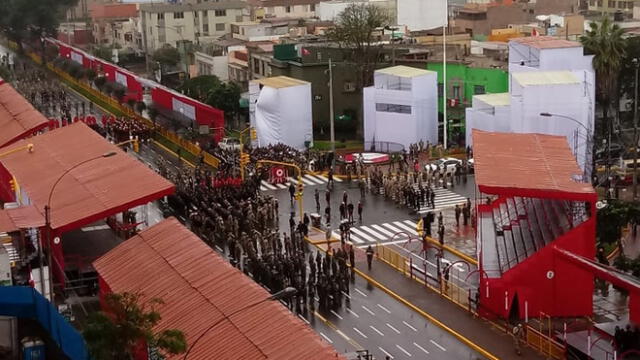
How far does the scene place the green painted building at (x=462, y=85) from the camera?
233ft

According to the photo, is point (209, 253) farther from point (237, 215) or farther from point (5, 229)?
point (237, 215)

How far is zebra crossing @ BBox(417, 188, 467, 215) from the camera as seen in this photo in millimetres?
51594

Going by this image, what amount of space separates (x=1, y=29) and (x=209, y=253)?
9879cm

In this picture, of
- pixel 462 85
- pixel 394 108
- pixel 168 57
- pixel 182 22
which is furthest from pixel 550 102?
pixel 182 22

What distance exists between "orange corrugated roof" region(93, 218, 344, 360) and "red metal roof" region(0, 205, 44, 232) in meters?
3.55

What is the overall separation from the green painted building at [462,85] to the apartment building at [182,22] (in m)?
49.9

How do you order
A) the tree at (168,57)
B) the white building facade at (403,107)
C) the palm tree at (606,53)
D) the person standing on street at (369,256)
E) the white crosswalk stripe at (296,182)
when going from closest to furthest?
1. the person standing on street at (369,256)
2. the white crosswalk stripe at (296,182)
3. the palm tree at (606,53)
4. the white building facade at (403,107)
5. the tree at (168,57)

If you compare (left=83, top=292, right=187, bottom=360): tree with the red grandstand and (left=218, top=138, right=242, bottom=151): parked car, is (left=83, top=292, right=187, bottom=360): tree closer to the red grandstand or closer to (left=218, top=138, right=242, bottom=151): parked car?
the red grandstand

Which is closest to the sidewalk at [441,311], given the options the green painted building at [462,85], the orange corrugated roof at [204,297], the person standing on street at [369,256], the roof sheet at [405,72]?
the person standing on street at [369,256]

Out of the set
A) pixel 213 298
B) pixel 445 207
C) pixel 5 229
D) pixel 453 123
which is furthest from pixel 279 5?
pixel 213 298

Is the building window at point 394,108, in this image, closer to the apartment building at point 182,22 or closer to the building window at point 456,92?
the building window at point 456,92

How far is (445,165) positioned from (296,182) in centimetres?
828

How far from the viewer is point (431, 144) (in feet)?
220

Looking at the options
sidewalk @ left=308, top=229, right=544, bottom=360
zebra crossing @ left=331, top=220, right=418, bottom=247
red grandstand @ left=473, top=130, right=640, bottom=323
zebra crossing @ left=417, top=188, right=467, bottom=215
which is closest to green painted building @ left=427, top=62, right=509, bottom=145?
zebra crossing @ left=417, top=188, right=467, bottom=215
